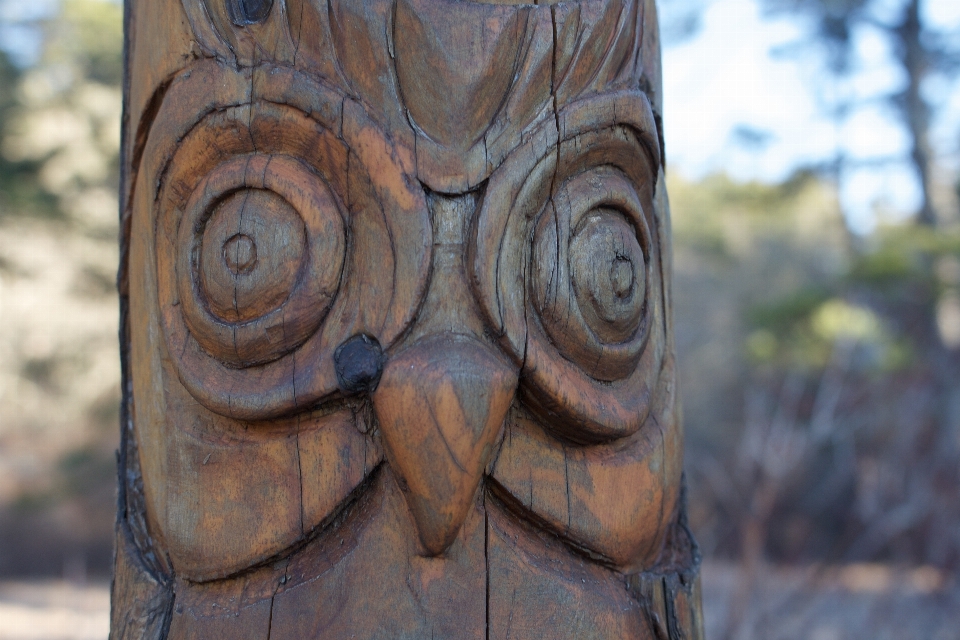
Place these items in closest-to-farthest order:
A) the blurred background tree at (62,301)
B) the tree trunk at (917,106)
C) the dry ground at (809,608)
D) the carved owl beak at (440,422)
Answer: the carved owl beak at (440,422)
the dry ground at (809,608)
the tree trunk at (917,106)
the blurred background tree at (62,301)

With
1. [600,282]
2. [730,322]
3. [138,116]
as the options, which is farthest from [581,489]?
[730,322]

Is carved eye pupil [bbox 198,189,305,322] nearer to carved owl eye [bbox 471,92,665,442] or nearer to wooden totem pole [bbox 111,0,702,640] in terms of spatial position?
wooden totem pole [bbox 111,0,702,640]

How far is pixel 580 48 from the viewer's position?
4.48ft

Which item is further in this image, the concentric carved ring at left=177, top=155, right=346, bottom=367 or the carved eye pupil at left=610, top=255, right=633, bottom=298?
the carved eye pupil at left=610, top=255, right=633, bottom=298

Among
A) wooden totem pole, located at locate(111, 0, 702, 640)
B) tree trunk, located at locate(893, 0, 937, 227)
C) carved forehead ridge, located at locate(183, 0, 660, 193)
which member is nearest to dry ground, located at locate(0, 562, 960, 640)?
wooden totem pole, located at locate(111, 0, 702, 640)

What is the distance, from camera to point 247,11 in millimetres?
1378

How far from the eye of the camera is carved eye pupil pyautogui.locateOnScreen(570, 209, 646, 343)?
4.38 feet

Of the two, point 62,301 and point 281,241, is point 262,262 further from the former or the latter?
point 62,301

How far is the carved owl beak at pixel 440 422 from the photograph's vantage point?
3.75ft

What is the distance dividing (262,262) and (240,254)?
46mm

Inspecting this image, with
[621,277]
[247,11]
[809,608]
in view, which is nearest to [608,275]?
[621,277]

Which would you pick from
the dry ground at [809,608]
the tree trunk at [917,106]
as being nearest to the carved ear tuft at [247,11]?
the dry ground at [809,608]

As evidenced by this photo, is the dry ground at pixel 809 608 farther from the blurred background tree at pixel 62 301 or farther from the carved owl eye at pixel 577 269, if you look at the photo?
the carved owl eye at pixel 577 269

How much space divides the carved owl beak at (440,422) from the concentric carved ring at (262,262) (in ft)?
0.68
